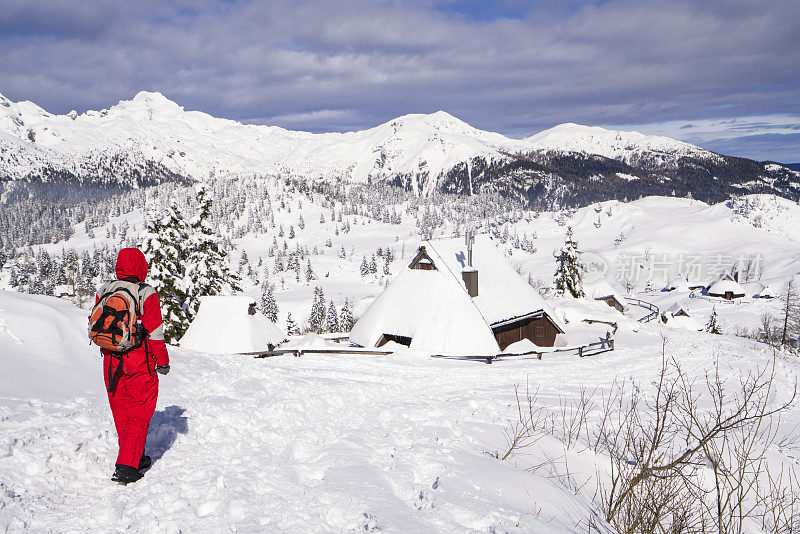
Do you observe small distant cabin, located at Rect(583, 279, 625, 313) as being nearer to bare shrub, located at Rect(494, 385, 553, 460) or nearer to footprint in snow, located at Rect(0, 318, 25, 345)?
bare shrub, located at Rect(494, 385, 553, 460)

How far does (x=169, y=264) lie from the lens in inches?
1115

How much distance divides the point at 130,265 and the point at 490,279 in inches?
892

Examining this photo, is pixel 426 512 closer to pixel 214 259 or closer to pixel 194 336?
pixel 194 336

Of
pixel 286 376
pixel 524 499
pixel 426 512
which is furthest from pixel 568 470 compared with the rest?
pixel 286 376

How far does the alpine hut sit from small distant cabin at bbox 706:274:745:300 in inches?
3493

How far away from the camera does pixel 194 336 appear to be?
24.6m

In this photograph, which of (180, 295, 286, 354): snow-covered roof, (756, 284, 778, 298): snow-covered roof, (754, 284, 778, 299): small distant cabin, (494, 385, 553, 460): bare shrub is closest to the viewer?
(494, 385, 553, 460): bare shrub

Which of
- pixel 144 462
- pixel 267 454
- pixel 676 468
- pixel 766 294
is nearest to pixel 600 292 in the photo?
pixel 676 468

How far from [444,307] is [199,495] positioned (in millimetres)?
18498

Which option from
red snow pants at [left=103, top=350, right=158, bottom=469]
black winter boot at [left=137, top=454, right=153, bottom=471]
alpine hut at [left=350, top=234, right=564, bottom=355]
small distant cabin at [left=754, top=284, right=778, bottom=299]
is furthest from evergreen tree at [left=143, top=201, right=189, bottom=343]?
small distant cabin at [left=754, top=284, right=778, bottom=299]

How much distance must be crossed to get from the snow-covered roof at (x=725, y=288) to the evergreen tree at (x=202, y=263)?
102221 millimetres

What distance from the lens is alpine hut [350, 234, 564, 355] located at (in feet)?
71.1

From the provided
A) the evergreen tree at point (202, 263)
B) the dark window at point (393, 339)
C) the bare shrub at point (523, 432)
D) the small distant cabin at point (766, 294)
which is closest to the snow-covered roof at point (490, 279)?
the dark window at point (393, 339)

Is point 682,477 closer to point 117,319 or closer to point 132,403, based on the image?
point 132,403
